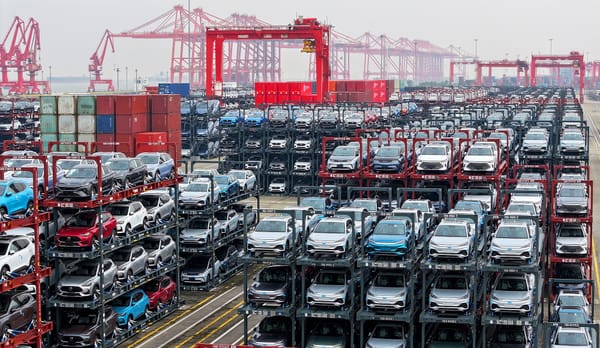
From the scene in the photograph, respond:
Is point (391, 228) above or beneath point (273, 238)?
above

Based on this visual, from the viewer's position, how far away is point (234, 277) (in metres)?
45.5

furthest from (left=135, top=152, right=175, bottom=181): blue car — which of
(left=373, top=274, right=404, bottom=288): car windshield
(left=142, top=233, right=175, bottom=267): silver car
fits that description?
(left=373, top=274, right=404, bottom=288): car windshield

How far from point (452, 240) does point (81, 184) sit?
12.1 m

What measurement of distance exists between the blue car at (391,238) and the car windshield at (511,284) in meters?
2.89

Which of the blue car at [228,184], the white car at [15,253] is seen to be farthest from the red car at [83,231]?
the blue car at [228,184]

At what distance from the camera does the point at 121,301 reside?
35.6 m

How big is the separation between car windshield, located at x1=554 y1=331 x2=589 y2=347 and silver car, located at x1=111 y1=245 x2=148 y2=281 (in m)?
14.9

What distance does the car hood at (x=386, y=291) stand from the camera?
29.0 meters

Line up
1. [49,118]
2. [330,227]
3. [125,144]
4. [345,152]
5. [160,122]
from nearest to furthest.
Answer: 1. [330,227]
2. [345,152]
3. [49,118]
4. [125,144]
5. [160,122]

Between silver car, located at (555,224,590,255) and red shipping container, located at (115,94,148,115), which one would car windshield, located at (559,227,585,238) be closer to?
silver car, located at (555,224,590,255)

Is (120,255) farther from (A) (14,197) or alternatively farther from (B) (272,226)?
(B) (272,226)

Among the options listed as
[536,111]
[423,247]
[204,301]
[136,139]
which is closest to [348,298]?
[423,247]

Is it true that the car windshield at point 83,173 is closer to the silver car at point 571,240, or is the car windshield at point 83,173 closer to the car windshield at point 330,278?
the car windshield at point 330,278

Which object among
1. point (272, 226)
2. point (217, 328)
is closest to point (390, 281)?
point (272, 226)
